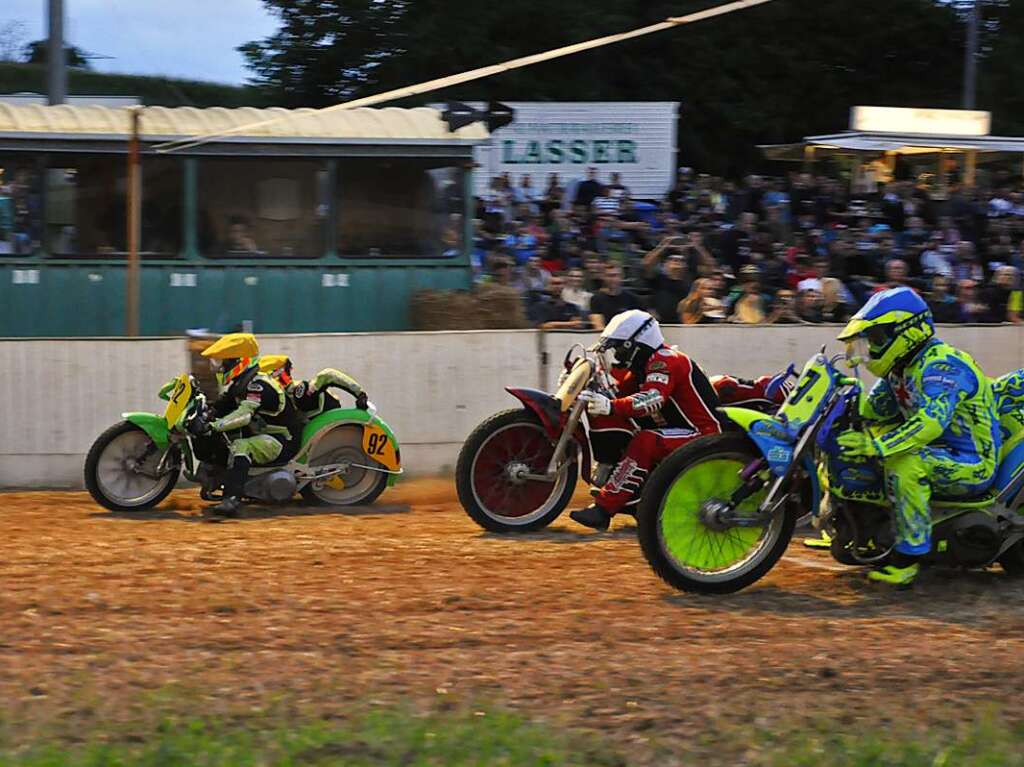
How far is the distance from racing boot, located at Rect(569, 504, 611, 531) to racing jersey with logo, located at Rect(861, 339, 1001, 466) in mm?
1914

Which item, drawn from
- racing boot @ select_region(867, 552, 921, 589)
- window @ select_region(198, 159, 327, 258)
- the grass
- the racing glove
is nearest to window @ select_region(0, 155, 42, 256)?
window @ select_region(198, 159, 327, 258)

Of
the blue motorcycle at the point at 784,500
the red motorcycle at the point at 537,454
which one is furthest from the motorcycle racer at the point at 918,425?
the red motorcycle at the point at 537,454

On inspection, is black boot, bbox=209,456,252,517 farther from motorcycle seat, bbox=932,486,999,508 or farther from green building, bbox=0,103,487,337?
motorcycle seat, bbox=932,486,999,508

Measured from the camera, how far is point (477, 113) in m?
12.7

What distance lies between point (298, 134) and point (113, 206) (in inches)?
73.2

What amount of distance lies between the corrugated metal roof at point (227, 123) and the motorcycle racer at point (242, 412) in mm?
3636

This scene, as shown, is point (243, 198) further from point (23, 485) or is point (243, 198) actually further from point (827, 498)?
point (827, 498)

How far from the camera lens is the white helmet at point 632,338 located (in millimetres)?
9477

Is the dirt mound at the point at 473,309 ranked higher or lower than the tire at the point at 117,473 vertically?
higher

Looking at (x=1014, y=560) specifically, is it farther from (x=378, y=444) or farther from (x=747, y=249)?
(x=747, y=249)

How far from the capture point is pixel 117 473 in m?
10.5

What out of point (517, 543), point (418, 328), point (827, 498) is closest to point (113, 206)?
point (418, 328)

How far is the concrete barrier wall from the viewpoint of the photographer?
11648 millimetres

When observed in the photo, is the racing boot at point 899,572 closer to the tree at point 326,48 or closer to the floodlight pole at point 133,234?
the floodlight pole at point 133,234
